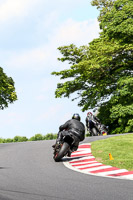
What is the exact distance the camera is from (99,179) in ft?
27.7

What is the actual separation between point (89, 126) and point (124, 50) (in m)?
10.9

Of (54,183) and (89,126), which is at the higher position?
(89,126)

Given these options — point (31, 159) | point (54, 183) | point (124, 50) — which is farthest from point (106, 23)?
point (54, 183)

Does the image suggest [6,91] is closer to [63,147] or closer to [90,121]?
[90,121]

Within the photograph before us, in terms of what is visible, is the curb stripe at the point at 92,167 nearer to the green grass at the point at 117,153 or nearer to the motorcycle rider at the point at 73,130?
the green grass at the point at 117,153

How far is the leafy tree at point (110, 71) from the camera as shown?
30.4 meters

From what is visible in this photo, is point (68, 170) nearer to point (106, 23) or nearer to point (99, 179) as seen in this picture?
point (99, 179)

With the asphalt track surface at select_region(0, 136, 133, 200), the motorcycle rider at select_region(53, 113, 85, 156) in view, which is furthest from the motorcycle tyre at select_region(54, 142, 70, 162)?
the asphalt track surface at select_region(0, 136, 133, 200)

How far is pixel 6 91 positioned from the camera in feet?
141

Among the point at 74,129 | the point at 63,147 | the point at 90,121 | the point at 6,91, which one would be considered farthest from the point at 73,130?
the point at 6,91

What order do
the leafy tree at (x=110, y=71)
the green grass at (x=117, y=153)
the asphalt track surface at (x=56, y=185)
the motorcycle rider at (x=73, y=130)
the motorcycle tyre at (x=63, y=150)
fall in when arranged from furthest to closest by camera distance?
the leafy tree at (x=110, y=71)
the motorcycle rider at (x=73, y=130)
the motorcycle tyre at (x=63, y=150)
the green grass at (x=117, y=153)
the asphalt track surface at (x=56, y=185)

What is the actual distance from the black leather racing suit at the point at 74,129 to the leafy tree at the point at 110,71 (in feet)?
55.8

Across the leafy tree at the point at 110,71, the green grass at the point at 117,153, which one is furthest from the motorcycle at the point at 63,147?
the leafy tree at the point at 110,71

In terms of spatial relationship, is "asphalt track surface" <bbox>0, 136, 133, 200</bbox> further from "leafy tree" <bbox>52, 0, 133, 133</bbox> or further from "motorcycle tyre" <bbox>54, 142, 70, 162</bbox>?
"leafy tree" <bbox>52, 0, 133, 133</bbox>
